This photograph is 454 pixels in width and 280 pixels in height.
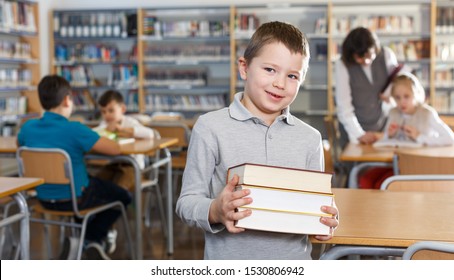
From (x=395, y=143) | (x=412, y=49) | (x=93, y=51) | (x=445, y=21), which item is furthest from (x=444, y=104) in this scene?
(x=395, y=143)

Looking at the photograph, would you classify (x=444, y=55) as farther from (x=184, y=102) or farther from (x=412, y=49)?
(x=184, y=102)

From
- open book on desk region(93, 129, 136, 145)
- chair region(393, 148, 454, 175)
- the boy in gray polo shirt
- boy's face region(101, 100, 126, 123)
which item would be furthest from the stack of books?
boy's face region(101, 100, 126, 123)

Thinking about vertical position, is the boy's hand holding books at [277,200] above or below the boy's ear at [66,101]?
below

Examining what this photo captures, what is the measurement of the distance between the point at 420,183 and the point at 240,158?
0.87m

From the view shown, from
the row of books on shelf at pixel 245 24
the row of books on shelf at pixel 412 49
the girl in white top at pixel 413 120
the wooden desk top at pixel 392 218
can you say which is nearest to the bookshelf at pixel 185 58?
the row of books on shelf at pixel 245 24

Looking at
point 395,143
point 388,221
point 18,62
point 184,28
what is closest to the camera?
point 388,221

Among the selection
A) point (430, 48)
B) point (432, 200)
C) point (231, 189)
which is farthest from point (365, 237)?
point (430, 48)

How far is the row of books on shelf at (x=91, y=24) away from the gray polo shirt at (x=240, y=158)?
250 inches

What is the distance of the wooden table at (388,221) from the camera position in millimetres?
1388

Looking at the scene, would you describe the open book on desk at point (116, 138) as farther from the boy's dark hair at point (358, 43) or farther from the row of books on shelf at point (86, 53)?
the row of books on shelf at point (86, 53)

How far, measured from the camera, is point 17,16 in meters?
7.05

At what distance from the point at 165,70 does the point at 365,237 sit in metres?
6.50

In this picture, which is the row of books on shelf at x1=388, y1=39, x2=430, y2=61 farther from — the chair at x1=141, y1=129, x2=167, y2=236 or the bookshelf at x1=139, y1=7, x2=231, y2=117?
the chair at x1=141, y1=129, x2=167, y2=236

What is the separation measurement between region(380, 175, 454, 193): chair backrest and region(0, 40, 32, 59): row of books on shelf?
549 cm
